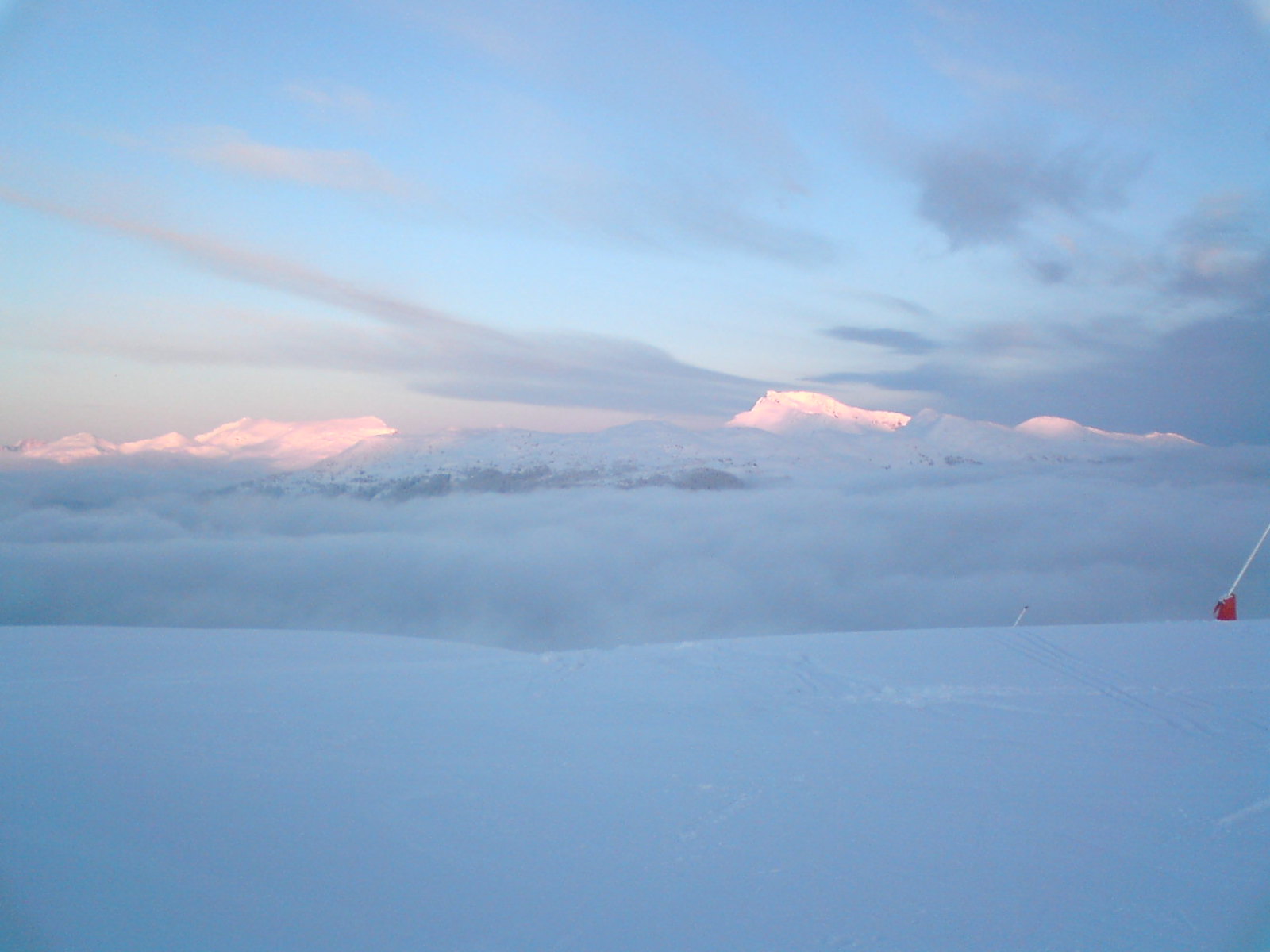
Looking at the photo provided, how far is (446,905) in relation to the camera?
12.8ft

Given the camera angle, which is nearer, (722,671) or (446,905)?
(446,905)

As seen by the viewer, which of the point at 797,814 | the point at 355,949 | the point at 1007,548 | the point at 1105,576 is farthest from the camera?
the point at 1007,548

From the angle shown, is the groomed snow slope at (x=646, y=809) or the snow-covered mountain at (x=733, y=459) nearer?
the groomed snow slope at (x=646, y=809)

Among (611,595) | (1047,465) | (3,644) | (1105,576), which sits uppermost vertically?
(1047,465)

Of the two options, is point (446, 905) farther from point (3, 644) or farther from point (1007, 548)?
point (1007, 548)

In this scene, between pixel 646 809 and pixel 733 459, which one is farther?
pixel 733 459

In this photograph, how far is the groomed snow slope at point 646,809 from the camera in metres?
3.76

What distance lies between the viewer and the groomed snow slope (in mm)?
3762

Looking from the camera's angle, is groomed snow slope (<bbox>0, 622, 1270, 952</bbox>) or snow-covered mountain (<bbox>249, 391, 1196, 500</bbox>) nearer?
groomed snow slope (<bbox>0, 622, 1270, 952</bbox>)

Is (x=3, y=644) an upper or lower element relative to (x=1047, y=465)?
lower

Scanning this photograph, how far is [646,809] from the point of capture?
513 centimetres

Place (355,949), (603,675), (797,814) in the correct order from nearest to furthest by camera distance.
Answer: (355,949) < (797,814) < (603,675)

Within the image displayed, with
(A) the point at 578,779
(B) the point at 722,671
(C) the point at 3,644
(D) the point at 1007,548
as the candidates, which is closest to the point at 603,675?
(B) the point at 722,671

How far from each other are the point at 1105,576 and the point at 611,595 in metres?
63.6
